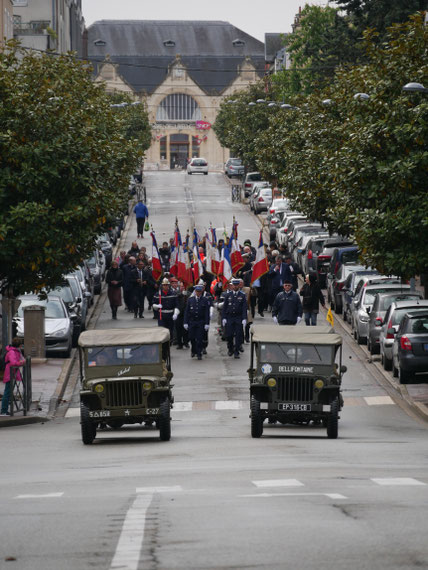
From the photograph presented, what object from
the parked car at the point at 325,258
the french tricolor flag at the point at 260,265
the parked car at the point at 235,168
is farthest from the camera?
the parked car at the point at 235,168

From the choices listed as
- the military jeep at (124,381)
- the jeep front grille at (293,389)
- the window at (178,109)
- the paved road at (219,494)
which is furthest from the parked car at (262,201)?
the window at (178,109)

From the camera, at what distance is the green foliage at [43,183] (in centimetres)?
2523

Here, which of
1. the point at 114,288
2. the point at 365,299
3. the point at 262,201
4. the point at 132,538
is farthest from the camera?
the point at 262,201

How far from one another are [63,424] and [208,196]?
67878 millimetres

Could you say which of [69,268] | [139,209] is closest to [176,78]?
[139,209]

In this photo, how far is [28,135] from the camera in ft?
85.5

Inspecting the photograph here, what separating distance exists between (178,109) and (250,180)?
68377 mm

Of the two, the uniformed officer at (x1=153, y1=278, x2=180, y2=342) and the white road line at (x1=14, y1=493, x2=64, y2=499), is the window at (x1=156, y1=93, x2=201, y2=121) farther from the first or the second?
the white road line at (x1=14, y1=493, x2=64, y2=499)

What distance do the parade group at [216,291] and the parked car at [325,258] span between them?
202cm

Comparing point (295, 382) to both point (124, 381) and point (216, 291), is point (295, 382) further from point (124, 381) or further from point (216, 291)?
point (216, 291)

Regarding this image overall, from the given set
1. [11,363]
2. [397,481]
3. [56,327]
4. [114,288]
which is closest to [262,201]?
[114,288]

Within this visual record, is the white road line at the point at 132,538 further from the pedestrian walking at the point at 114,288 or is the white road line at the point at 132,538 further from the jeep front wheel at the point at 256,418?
the pedestrian walking at the point at 114,288

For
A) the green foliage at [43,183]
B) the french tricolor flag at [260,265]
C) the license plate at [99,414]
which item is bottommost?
the license plate at [99,414]

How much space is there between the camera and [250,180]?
89250 millimetres
